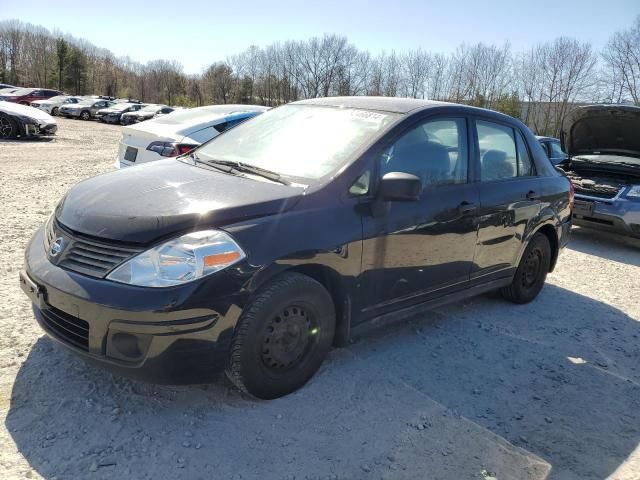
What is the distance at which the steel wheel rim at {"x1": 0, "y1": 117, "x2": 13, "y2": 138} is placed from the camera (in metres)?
15.6

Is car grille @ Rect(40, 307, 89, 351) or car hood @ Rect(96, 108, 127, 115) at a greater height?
car hood @ Rect(96, 108, 127, 115)

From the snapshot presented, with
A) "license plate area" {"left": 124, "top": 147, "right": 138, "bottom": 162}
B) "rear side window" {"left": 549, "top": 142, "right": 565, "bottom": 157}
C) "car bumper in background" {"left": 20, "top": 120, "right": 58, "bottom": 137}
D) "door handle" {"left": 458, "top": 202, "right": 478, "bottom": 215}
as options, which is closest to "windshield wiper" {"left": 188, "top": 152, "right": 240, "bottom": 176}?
"door handle" {"left": 458, "top": 202, "right": 478, "bottom": 215}

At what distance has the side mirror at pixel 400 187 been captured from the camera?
3.08 meters

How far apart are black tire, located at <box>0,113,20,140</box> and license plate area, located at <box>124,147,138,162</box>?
38.3 feet

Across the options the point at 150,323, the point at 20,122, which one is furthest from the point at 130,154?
the point at 20,122

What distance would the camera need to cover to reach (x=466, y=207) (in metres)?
3.89

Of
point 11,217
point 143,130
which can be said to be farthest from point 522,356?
point 11,217

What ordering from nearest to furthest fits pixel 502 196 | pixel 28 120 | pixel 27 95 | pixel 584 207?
pixel 502 196 < pixel 584 207 < pixel 28 120 < pixel 27 95

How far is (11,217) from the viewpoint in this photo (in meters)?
6.28

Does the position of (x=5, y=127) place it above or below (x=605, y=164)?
below

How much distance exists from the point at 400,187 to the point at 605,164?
6580 millimetres

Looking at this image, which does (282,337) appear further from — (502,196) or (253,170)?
(502,196)

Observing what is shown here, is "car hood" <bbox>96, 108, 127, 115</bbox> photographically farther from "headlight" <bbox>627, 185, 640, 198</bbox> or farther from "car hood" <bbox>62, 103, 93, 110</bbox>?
"headlight" <bbox>627, 185, 640, 198</bbox>

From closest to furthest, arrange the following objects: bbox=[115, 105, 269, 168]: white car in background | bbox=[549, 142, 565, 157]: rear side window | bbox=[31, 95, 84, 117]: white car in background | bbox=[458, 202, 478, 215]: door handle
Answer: bbox=[458, 202, 478, 215]: door handle < bbox=[115, 105, 269, 168]: white car in background < bbox=[549, 142, 565, 157]: rear side window < bbox=[31, 95, 84, 117]: white car in background
